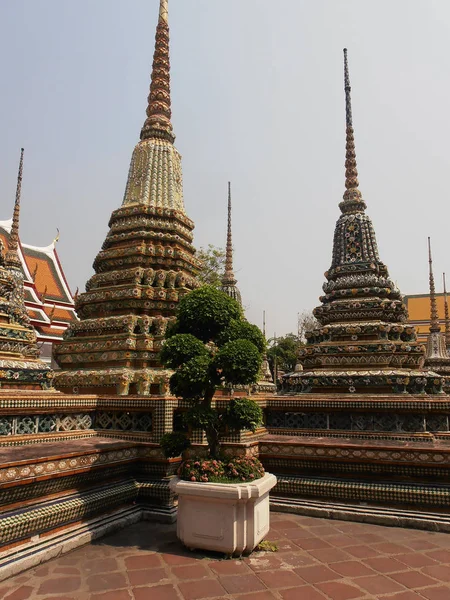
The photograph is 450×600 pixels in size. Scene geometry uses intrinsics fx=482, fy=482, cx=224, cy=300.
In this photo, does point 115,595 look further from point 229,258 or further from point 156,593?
point 229,258

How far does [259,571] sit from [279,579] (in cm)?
24

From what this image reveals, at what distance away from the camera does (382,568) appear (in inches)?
183

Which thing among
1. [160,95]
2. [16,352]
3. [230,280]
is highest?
[160,95]

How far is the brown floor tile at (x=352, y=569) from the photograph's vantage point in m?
4.51

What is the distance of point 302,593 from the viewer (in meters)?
4.11

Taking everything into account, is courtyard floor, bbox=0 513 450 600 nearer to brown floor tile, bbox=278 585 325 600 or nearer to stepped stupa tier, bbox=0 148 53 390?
brown floor tile, bbox=278 585 325 600

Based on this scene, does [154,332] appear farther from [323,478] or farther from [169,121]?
[169,121]

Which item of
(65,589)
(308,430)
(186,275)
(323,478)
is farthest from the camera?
(186,275)

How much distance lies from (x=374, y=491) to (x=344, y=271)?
5.92m

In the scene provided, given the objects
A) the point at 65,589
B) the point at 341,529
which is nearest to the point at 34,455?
the point at 65,589

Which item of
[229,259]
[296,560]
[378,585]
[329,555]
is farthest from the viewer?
[229,259]

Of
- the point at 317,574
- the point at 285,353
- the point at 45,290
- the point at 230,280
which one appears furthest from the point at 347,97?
the point at 285,353

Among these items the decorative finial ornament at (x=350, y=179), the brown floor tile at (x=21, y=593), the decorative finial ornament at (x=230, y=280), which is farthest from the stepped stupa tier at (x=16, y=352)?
the decorative finial ornament at (x=230, y=280)

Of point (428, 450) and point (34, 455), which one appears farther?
point (428, 450)
